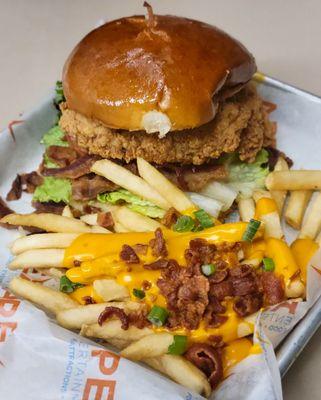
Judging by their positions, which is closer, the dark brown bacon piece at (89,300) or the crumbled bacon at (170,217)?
the dark brown bacon piece at (89,300)

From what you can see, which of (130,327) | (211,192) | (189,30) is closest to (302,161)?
(211,192)

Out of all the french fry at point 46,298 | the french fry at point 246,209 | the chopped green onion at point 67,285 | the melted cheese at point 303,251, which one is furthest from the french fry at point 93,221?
the melted cheese at point 303,251

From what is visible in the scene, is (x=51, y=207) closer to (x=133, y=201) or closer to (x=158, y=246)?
(x=133, y=201)

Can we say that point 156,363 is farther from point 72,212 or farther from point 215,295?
point 72,212

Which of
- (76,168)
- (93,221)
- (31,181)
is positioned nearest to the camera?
(93,221)

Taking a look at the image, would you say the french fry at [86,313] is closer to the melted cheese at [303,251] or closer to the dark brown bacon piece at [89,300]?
the dark brown bacon piece at [89,300]

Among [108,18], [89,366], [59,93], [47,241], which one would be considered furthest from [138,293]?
[108,18]

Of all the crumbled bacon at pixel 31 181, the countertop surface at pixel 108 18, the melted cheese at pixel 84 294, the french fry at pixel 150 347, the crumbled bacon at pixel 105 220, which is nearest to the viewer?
the french fry at pixel 150 347
